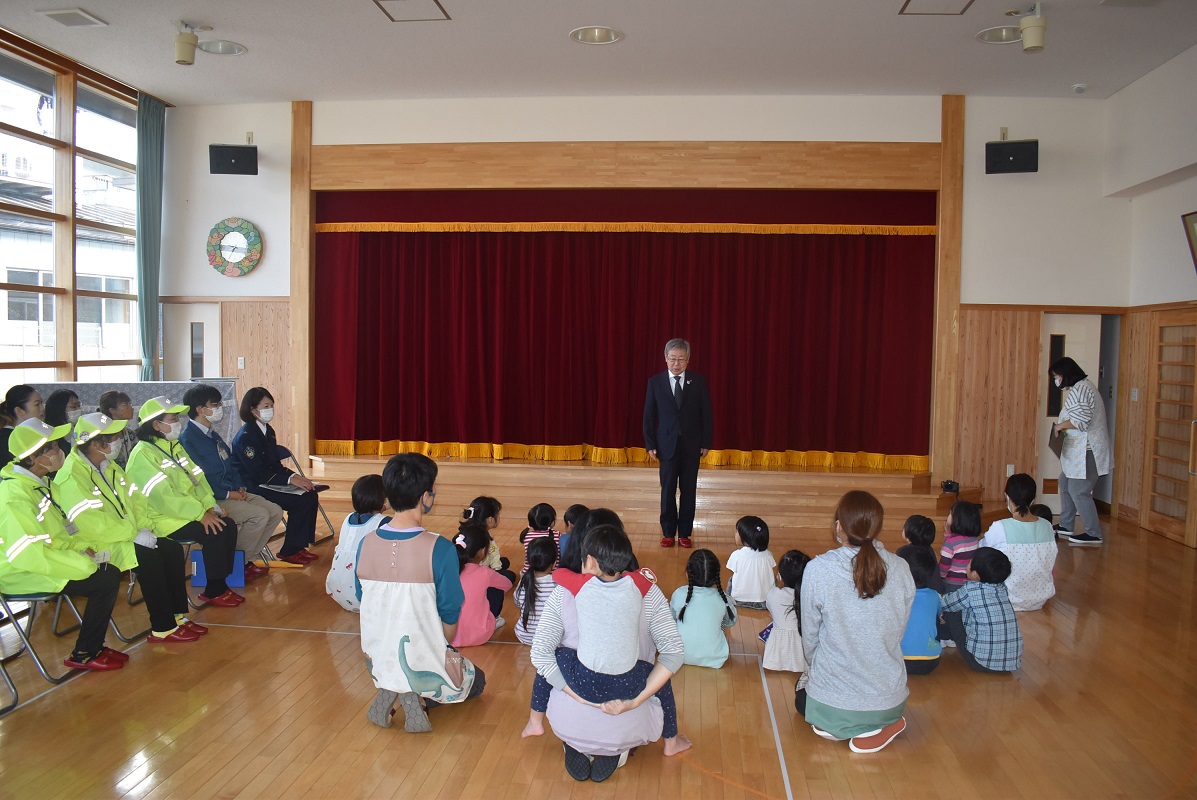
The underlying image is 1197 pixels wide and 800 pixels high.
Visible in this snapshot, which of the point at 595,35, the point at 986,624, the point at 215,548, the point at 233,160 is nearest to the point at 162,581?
the point at 215,548

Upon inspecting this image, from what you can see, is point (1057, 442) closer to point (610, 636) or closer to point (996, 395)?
point (996, 395)

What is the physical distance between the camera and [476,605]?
4129mm

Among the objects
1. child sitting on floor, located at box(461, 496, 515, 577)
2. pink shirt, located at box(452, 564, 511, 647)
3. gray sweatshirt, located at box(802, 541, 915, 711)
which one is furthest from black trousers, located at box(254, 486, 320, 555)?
gray sweatshirt, located at box(802, 541, 915, 711)

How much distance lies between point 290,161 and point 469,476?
350 centimetres

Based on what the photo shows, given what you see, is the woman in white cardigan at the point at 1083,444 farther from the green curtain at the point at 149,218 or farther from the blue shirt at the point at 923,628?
the green curtain at the point at 149,218

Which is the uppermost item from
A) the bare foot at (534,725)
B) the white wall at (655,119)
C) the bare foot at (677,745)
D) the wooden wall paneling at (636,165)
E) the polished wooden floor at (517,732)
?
the white wall at (655,119)

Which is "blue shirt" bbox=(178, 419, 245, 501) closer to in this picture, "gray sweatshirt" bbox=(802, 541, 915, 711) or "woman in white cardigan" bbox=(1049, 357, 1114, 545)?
"gray sweatshirt" bbox=(802, 541, 915, 711)

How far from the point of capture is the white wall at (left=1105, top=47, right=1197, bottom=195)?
629 cm

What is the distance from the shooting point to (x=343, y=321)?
8.33 metres

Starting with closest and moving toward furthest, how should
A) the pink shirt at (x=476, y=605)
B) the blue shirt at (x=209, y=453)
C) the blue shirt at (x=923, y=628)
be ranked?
the blue shirt at (x=923, y=628), the pink shirt at (x=476, y=605), the blue shirt at (x=209, y=453)

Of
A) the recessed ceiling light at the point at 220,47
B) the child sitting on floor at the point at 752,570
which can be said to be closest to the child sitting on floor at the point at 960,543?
the child sitting on floor at the point at 752,570

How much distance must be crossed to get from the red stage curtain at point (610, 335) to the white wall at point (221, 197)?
0.48 m

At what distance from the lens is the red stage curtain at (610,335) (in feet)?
26.1

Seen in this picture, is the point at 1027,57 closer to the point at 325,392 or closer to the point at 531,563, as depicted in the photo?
the point at 531,563
